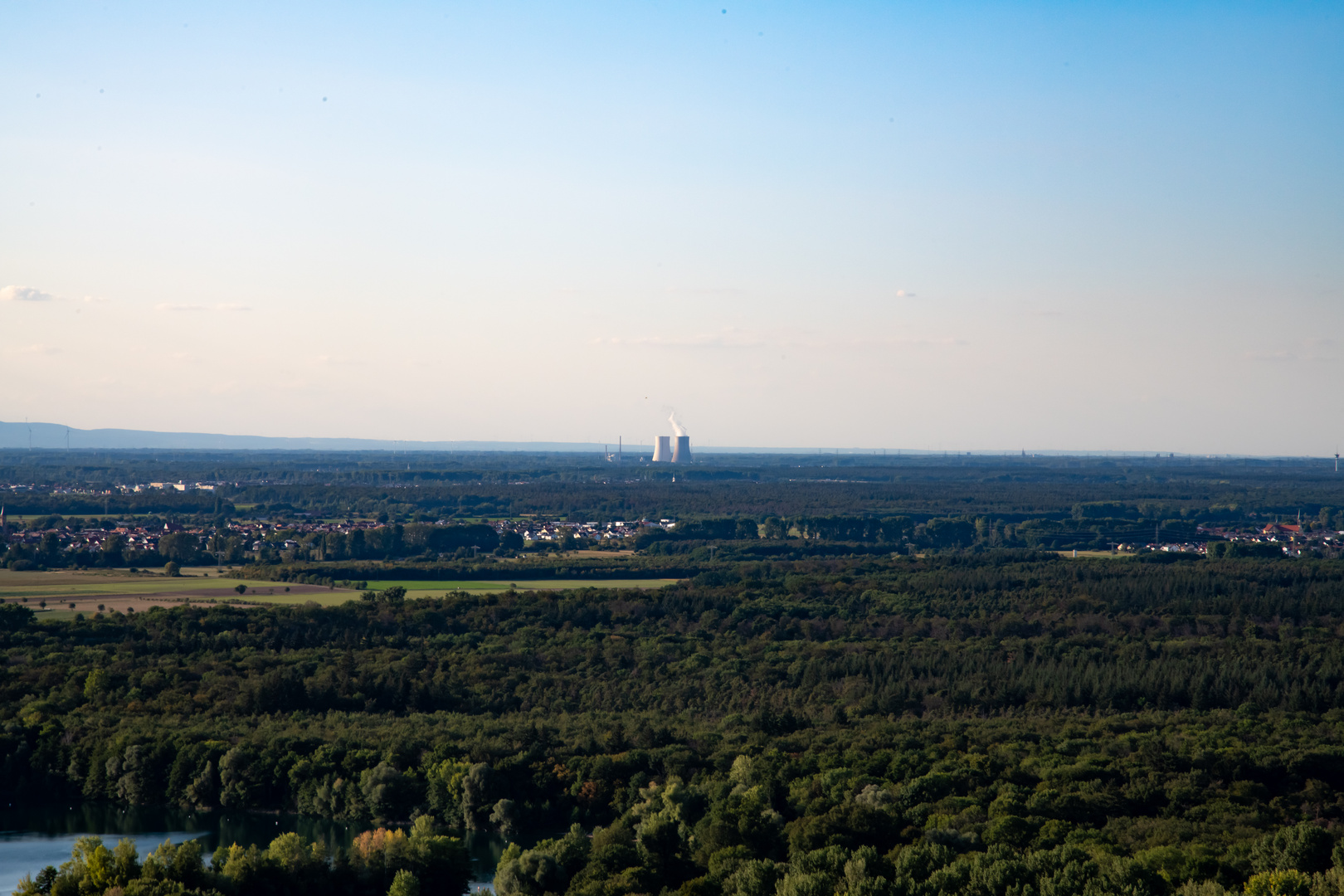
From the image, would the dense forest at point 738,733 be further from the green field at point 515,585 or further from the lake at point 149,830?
the green field at point 515,585

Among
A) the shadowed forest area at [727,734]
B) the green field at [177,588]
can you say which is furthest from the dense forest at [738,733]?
the green field at [177,588]

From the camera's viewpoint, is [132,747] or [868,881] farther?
[132,747]

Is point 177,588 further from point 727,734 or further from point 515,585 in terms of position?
point 727,734

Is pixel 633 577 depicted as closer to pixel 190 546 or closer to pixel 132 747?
pixel 190 546

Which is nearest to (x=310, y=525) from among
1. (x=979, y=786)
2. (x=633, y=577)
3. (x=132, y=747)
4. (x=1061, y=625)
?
(x=633, y=577)

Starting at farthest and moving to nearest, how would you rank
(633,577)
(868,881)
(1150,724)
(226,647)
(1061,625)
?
(633,577)
(1061,625)
(226,647)
(1150,724)
(868,881)
